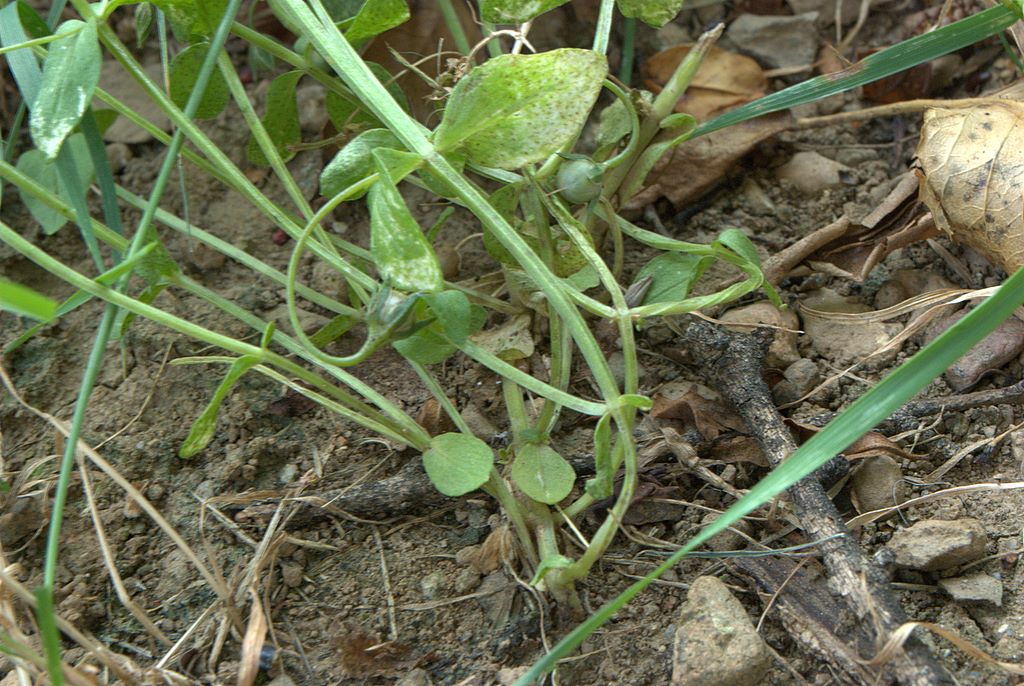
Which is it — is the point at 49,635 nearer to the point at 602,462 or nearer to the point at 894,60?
the point at 602,462

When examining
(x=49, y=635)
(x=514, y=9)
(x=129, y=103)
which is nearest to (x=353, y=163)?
(x=514, y=9)

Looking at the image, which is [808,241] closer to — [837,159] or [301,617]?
[837,159]

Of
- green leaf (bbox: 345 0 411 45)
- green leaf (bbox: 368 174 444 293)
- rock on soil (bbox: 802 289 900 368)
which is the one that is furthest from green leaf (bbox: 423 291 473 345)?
rock on soil (bbox: 802 289 900 368)

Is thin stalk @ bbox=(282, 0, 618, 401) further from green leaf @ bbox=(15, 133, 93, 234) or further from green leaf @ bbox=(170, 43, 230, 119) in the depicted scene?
green leaf @ bbox=(15, 133, 93, 234)

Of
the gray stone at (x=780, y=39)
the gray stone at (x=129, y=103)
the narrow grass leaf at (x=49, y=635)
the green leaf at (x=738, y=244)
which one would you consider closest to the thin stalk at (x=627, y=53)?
the gray stone at (x=780, y=39)

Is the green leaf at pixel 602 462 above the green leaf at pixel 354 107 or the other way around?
the other way around

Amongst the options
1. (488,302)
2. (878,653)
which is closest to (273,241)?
(488,302)

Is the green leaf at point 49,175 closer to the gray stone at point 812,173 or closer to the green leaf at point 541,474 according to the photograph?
the green leaf at point 541,474
